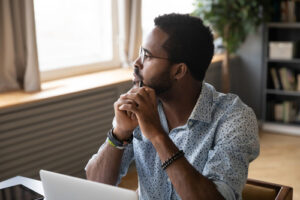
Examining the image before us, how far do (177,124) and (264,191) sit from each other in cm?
38

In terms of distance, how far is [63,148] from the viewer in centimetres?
307

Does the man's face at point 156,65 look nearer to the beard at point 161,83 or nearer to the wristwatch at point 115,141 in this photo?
the beard at point 161,83

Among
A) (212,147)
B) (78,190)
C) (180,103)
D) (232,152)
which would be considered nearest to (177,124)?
(180,103)

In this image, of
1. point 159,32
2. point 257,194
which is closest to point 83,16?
point 159,32

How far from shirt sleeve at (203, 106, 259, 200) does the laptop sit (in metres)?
0.38

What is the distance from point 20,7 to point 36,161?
103cm

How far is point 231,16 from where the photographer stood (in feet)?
14.4

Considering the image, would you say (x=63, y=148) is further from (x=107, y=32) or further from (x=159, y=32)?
(x=159, y=32)

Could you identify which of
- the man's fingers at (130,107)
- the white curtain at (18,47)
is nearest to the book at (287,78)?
the white curtain at (18,47)

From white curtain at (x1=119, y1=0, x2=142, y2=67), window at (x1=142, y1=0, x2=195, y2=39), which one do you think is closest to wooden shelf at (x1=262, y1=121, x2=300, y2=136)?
window at (x1=142, y1=0, x2=195, y2=39)

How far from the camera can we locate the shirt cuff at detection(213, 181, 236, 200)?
1281 mm

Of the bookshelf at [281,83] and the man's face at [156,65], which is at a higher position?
the man's face at [156,65]

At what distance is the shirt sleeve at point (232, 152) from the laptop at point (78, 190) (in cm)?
38

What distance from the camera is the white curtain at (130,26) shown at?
383cm
